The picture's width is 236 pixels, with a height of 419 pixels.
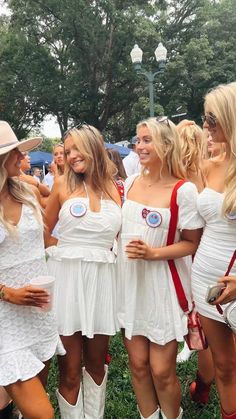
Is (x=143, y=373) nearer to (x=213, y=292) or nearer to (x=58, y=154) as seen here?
(x=213, y=292)

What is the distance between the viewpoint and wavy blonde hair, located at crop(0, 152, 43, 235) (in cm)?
205

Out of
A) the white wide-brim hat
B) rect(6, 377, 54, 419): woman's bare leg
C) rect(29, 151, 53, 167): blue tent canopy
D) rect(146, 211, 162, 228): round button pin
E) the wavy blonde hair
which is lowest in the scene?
rect(29, 151, 53, 167): blue tent canopy

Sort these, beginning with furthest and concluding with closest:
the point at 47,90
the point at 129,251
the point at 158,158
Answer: the point at 47,90, the point at 158,158, the point at 129,251

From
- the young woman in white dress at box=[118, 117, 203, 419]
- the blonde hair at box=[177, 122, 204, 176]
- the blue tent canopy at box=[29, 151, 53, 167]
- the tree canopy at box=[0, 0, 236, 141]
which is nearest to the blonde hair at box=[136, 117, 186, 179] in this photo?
the young woman in white dress at box=[118, 117, 203, 419]

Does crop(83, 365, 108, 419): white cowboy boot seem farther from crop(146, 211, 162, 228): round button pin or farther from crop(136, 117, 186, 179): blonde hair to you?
crop(136, 117, 186, 179): blonde hair

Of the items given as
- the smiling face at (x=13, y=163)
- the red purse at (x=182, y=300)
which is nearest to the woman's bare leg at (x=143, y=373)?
the red purse at (x=182, y=300)

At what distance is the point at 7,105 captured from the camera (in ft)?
89.4

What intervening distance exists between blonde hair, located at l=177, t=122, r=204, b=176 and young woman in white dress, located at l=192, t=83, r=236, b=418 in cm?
59

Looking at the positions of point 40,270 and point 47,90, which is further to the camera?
point 47,90

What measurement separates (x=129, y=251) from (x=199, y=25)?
2829 cm

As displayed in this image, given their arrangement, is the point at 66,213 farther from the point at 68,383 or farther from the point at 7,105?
A: the point at 7,105

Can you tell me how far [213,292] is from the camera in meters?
2.12

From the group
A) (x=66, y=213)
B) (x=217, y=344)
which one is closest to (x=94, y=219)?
(x=66, y=213)

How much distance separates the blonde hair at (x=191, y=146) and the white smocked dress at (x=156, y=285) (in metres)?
Result: 0.57
